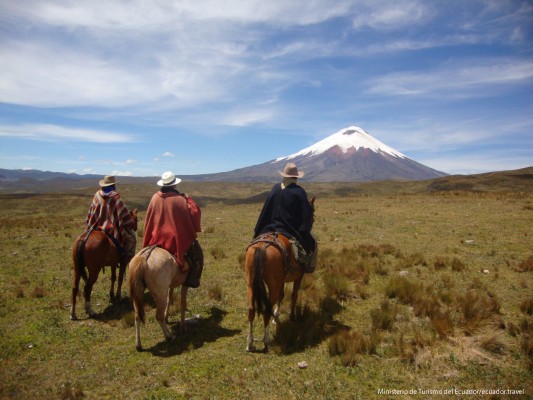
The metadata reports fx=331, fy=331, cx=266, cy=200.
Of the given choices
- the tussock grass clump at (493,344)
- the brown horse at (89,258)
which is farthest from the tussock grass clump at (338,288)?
the brown horse at (89,258)

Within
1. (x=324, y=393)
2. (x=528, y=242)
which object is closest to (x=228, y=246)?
(x=324, y=393)

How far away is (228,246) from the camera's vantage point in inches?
623

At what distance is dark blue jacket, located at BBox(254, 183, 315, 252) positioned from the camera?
7449mm

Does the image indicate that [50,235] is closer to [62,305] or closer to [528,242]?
[62,305]

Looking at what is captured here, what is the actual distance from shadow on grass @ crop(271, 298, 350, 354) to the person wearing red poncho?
2648mm

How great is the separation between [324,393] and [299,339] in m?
1.72

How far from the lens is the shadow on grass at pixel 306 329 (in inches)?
260

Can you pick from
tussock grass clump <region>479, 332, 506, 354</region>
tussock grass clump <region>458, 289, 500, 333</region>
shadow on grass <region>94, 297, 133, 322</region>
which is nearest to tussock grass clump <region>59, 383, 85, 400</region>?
shadow on grass <region>94, 297, 133, 322</region>

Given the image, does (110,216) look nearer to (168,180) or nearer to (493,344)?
(168,180)

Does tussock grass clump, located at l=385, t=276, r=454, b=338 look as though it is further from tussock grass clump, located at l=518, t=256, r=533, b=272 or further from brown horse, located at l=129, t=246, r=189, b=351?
brown horse, located at l=129, t=246, r=189, b=351

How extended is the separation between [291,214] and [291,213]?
0.02 meters

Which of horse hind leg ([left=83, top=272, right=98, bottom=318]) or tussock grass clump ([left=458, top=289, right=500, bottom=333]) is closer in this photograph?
tussock grass clump ([left=458, top=289, right=500, bottom=333])

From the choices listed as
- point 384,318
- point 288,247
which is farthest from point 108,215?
point 384,318

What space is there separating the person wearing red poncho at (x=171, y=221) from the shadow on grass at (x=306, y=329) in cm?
265
